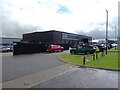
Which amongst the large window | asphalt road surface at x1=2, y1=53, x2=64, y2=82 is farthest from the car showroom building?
asphalt road surface at x1=2, y1=53, x2=64, y2=82

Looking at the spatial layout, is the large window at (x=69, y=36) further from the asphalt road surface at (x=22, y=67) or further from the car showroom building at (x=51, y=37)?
the asphalt road surface at (x=22, y=67)

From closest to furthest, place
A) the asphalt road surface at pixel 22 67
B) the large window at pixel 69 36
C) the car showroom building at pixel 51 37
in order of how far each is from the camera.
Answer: the asphalt road surface at pixel 22 67 < the car showroom building at pixel 51 37 < the large window at pixel 69 36

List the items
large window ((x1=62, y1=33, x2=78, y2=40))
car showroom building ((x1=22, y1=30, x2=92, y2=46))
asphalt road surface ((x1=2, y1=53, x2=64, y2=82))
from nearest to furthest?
asphalt road surface ((x1=2, y1=53, x2=64, y2=82)) → car showroom building ((x1=22, y1=30, x2=92, y2=46)) → large window ((x1=62, y1=33, x2=78, y2=40))

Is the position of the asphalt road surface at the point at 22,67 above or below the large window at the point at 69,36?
below

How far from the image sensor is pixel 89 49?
36.2 m

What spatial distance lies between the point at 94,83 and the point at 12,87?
3.95 metres

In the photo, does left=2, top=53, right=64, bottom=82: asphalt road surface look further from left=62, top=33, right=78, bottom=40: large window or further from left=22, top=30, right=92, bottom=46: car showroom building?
left=62, top=33, right=78, bottom=40: large window

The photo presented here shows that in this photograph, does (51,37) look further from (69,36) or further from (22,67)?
(22,67)

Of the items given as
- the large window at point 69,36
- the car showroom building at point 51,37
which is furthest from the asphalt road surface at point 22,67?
the large window at point 69,36

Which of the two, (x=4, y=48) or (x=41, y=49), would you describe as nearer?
(x=41, y=49)

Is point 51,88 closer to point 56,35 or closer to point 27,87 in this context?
point 27,87

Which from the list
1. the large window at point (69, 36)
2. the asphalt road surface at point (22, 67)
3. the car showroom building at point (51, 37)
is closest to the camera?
the asphalt road surface at point (22, 67)

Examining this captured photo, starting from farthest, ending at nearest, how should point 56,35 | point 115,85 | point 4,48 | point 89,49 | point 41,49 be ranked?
point 56,35 → point 4,48 → point 41,49 → point 89,49 → point 115,85

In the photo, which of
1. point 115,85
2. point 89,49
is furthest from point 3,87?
point 89,49
